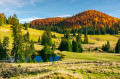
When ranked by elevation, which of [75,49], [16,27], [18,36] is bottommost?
[75,49]

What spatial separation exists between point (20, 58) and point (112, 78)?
1453 inches

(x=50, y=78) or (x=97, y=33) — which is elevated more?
(x=97, y=33)

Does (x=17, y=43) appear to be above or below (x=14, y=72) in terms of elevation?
above

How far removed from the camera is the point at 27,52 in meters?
53.8

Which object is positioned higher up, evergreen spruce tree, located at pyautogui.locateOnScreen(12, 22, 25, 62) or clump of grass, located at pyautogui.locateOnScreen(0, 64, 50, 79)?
evergreen spruce tree, located at pyautogui.locateOnScreen(12, 22, 25, 62)

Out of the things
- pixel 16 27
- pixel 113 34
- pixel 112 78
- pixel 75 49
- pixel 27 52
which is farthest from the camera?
pixel 113 34

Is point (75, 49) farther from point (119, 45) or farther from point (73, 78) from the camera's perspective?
point (73, 78)

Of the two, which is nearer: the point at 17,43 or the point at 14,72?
the point at 14,72

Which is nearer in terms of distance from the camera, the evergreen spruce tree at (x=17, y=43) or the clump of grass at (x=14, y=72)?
the clump of grass at (x=14, y=72)

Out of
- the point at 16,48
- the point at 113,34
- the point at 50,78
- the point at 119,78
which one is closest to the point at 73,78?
the point at 50,78

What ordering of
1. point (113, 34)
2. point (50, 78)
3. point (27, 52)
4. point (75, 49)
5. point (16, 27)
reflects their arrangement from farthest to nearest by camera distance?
point (113, 34)
point (75, 49)
point (27, 52)
point (16, 27)
point (50, 78)

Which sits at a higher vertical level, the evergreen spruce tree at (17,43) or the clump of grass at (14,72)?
the evergreen spruce tree at (17,43)

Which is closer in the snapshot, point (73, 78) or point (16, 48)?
point (73, 78)

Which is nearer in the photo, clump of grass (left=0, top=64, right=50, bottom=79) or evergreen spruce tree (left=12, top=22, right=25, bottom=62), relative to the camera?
clump of grass (left=0, top=64, right=50, bottom=79)
